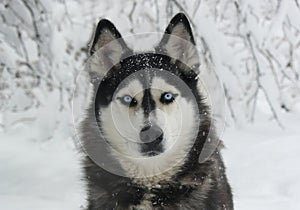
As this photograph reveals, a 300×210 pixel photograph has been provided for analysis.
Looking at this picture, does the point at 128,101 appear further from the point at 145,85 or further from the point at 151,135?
the point at 151,135

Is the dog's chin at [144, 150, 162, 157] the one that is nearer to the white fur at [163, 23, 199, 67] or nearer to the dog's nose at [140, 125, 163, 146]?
the dog's nose at [140, 125, 163, 146]

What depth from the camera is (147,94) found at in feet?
11.3

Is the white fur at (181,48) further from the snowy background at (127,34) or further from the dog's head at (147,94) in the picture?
the snowy background at (127,34)

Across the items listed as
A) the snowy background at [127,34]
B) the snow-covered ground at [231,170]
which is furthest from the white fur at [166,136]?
the snowy background at [127,34]

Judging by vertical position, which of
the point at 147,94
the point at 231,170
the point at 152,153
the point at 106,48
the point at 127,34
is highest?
the point at 127,34

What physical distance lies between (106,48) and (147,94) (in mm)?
370

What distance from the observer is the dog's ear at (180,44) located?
3443mm

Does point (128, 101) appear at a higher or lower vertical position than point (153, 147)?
higher

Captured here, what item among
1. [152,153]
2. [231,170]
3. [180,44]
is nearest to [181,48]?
[180,44]

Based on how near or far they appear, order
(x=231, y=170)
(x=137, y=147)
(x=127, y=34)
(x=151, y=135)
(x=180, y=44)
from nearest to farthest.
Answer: (x=151, y=135) < (x=137, y=147) < (x=180, y=44) < (x=231, y=170) < (x=127, y=34)

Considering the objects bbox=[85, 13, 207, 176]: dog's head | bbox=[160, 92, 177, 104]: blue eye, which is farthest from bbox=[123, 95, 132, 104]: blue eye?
bbox=[160, 92, 177, 104]: blue eye

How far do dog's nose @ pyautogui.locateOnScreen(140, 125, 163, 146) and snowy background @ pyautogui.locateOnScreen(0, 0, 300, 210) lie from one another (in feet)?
7.20

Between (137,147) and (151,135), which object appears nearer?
(151,135)

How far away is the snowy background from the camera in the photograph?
19.4 feet
